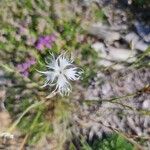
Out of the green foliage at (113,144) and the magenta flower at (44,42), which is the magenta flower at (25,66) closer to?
the magenta flower at (44,42)

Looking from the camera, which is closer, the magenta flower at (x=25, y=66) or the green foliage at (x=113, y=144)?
the green foliage at (x=113, y=144)

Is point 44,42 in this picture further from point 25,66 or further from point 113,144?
point 113,144

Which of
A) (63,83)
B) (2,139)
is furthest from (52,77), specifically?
(2,139)

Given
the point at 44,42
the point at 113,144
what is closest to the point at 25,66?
the point at 44,42

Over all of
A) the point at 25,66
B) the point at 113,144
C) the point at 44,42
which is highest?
the point at 44,42

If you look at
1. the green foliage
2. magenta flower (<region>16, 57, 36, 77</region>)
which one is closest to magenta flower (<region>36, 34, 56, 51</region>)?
magenta flower (<region>16, 57, 36, 77</region>)

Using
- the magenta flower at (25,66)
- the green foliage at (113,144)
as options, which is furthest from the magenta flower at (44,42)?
the green foliage at (113,144)

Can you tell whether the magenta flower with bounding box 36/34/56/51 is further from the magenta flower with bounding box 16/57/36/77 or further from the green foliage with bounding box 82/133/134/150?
the green foliage with bounding box 82/133/134/150

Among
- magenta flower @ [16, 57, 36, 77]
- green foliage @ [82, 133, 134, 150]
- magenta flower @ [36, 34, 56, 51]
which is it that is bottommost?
green foliage @ [82, 133, 134, 150]

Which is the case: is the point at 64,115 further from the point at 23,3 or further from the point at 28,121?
the point at 23,3

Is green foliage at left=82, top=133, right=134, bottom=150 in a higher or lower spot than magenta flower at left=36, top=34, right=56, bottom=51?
lower

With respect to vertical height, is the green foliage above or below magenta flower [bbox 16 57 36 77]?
below

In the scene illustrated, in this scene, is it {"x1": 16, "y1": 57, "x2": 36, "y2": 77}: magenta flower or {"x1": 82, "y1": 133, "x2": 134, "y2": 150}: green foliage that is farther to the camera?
{"x1": 16, "y1": 57, "x2": 36, "y2": 77}: magenta flower
